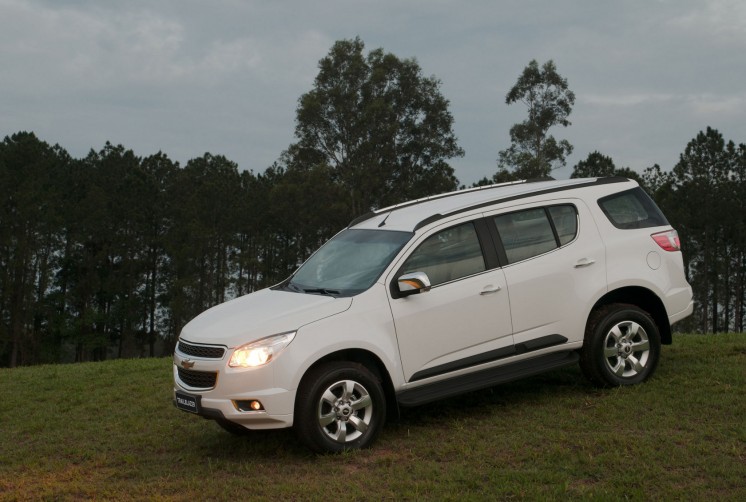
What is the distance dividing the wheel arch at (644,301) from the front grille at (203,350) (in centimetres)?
370

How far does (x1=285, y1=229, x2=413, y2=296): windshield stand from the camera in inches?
292

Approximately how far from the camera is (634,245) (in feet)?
27.6

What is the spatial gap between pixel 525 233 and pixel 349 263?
67.1 inches

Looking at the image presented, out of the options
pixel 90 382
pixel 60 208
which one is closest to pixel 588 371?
pixel 90 382

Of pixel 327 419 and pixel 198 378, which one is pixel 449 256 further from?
pixel 198 378

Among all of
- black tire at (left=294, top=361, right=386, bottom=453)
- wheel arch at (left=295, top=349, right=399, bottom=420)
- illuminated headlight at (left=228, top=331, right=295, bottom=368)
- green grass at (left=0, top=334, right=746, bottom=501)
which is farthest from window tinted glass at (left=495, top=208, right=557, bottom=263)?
illuminated headlight at (left=228, top=331, right=295, bottom=368)

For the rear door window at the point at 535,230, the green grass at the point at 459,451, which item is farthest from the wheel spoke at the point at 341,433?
the rear door window at the point at 535,230

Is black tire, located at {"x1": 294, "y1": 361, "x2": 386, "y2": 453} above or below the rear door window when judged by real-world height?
below

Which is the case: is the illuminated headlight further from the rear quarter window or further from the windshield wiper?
the rear quarter window

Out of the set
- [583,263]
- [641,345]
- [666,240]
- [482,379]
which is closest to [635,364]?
[641,345]

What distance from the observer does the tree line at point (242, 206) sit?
50.5 m

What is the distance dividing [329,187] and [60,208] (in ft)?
62.9

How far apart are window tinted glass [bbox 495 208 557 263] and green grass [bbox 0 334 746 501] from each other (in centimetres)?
147

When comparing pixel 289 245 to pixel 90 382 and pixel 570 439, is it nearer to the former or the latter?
pixel 90 382
